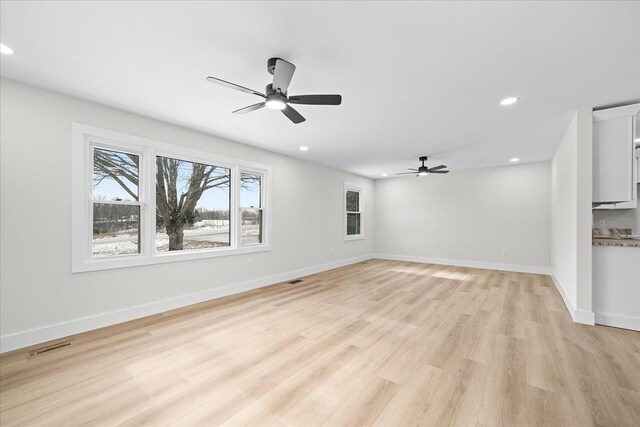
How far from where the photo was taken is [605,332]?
114 inches

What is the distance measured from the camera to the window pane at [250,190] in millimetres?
4711

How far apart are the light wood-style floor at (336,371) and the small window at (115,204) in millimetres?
991

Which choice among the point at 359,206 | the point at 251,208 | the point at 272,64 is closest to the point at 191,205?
the point at 251,208

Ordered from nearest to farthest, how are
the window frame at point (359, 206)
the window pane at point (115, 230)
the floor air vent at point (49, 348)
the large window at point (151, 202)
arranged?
the floor air vent at point (49, 348), the large window at point (151, 202), the window pane at point (115, 230), the window frame at point (359, 206)

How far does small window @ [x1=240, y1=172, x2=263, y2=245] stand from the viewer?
4.70 metres

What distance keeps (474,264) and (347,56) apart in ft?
21.6

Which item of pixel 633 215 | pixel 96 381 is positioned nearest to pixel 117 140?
pixel 96 381

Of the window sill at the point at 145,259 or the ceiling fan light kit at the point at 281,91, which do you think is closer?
the ceiling fan light kit at the point at 281,91

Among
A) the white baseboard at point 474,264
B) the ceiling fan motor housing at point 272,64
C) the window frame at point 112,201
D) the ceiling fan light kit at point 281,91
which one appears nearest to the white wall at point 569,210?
the white baseboard at point 474,264

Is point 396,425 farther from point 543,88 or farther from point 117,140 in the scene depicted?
point 117,140

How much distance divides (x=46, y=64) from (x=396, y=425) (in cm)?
396

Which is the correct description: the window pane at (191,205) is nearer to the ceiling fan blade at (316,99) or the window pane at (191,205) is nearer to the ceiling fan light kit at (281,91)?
the ceiling fan light kit at (281,91)

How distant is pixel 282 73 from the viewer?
2.06 meters

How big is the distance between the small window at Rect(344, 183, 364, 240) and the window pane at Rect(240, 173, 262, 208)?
9.65ft
